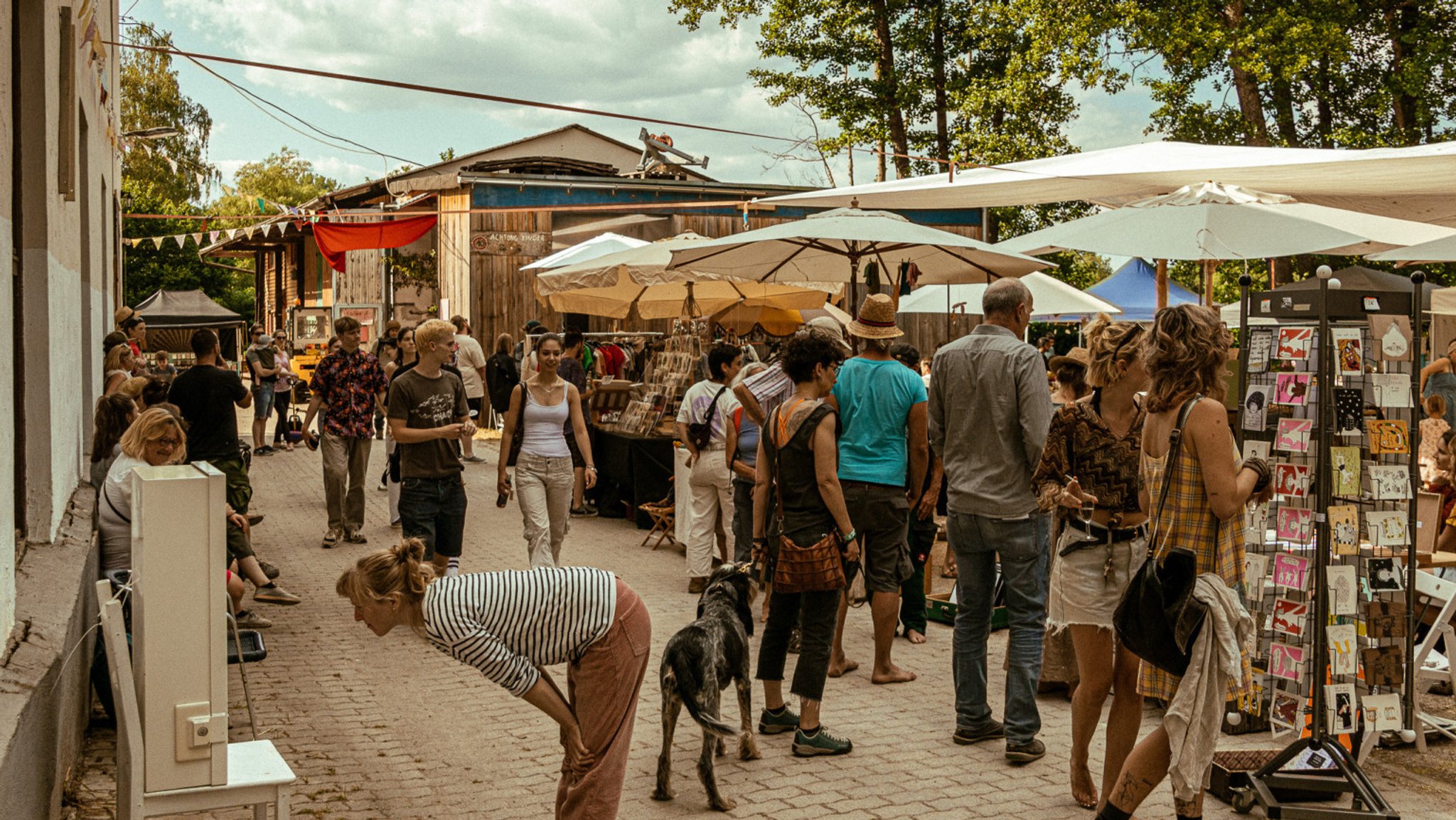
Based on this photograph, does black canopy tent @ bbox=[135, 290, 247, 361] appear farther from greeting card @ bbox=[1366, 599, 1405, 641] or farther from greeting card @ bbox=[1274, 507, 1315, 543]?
greeting card @ bbox=[1366, 599, 1405, 641]

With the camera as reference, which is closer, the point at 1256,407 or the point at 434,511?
the point at 1256,407

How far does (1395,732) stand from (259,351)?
16404mm

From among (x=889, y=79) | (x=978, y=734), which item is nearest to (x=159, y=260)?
(x=889, y=79)

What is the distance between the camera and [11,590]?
13.7 ft

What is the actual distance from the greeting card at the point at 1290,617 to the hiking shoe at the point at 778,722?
216 centimetres

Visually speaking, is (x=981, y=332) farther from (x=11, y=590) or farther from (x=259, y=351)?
Result: (x=259, y=351)

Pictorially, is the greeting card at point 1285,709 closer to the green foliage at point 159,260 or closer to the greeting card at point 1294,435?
the greeting card at point 1294,435

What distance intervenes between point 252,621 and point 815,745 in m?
4.37

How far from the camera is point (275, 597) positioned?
357 inches

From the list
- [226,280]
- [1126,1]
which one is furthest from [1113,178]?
[226,280]

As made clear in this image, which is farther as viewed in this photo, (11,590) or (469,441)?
(469,441)

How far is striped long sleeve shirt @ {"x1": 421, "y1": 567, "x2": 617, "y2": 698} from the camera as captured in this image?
3842 mm

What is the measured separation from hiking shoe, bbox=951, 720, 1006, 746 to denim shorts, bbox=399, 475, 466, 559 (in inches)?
142

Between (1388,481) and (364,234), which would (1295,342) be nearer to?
(1388,481)
